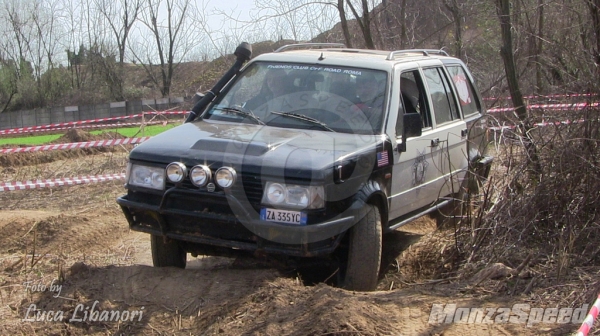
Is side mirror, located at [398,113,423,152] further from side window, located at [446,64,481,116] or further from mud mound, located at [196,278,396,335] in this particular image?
side window, located at [446,64,481,116]

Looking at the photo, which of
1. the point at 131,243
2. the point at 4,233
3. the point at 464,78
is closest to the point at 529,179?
the point at 464,78

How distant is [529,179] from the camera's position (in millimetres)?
6059

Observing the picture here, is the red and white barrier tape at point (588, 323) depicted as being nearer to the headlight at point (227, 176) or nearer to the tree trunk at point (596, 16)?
the headlight at point (227, 176)

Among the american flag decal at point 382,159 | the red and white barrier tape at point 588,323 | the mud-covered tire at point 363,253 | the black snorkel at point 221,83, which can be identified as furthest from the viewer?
the black snorkel at point 221,83

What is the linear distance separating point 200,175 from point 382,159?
147cm

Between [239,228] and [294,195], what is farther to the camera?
[239,228]

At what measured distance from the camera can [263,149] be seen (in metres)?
5.08

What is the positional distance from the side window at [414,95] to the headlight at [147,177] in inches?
88.5

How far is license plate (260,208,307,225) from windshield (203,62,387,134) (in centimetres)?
106

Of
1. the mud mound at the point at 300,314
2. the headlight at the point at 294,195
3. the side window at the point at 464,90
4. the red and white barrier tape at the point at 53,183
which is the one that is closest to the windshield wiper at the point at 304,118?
the headlight at the point at 294,195

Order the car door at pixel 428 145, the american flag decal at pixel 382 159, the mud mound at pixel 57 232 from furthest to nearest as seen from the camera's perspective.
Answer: the mud mound at pixel 57 232 → the car door at pixel 428 145 → the american flag decal at pixel 382 159

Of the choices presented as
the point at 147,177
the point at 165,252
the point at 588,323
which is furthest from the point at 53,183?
the point at 588,323

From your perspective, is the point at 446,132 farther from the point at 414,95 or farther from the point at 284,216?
the point at 284,216

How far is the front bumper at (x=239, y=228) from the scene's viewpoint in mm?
4887
